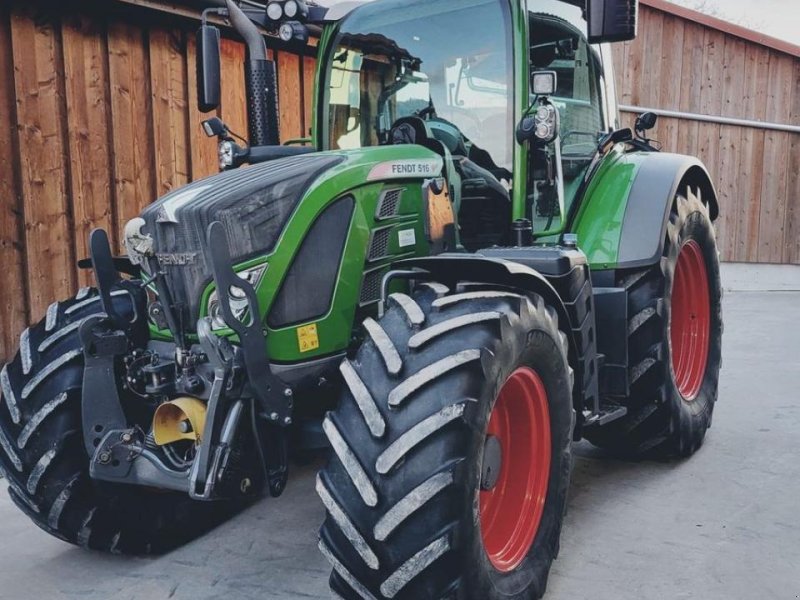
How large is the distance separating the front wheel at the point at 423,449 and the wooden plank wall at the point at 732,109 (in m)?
8.87

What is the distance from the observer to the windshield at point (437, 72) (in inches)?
135

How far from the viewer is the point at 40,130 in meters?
5.02

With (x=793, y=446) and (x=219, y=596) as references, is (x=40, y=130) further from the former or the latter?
(x=793, y=446)

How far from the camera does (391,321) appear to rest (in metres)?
2.46

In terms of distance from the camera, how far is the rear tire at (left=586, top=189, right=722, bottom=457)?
3750mm

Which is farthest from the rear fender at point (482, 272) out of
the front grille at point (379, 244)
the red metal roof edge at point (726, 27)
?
the red metal roof edge at point (726, 27)

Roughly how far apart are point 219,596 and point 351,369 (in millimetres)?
1051

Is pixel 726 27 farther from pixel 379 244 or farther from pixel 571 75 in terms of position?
pixel 379 244

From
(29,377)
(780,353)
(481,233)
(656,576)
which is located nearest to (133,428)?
(29,377)

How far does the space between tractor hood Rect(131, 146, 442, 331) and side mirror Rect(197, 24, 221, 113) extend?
592 millimetres

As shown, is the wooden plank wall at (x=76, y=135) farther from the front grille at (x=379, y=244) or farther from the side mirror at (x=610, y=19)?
the side mirror at (x=610, y=19)

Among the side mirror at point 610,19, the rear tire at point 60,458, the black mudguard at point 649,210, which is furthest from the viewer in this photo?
the black mudguard at point 649,210

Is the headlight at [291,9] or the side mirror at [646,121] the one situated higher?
the headlight at [291,9]

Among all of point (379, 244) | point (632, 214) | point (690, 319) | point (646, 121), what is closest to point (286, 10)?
point (379, 244)
